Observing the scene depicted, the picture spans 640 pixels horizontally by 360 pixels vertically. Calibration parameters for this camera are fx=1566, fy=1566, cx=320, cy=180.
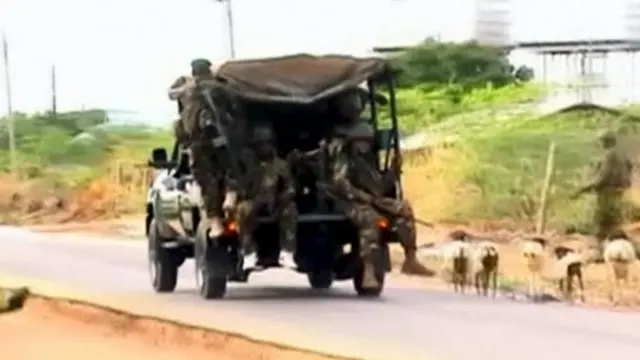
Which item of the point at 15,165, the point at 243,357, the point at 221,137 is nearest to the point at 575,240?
the point at 221,137

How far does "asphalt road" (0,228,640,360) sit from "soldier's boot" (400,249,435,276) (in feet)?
1.11

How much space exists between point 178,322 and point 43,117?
4878cm

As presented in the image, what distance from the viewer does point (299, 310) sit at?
14414 mm

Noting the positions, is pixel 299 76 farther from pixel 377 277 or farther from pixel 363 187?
pixel 377 277

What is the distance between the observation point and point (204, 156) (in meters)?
15.4

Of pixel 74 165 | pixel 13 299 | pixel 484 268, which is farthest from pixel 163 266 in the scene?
pixel 74 165

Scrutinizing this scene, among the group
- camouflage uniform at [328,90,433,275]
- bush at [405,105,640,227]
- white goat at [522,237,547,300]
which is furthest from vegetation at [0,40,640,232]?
white goat at [522,237,547,300]

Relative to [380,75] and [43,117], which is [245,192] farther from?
[43,117]

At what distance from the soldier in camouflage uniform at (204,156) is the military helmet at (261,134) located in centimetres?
43

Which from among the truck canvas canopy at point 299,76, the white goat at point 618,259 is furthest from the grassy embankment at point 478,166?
the truck canvas canopy at point 299,76

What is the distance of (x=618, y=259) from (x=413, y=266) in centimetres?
346

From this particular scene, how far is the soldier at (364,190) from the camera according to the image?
1524cm

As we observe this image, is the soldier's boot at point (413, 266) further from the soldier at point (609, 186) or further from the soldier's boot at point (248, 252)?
the soldier at point (609, 186)

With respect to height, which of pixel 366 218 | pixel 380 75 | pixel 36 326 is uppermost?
pixel 380 75
